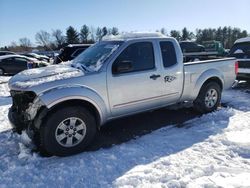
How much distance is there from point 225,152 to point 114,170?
1797 mm

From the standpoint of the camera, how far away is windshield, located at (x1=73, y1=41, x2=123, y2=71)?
4988 mm

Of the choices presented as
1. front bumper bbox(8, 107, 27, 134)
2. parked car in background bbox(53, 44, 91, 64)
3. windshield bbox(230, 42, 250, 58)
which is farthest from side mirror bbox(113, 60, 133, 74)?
parked car in background bbox(53, 44, 91, 64)

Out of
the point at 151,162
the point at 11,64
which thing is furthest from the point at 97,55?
the point at 11,64

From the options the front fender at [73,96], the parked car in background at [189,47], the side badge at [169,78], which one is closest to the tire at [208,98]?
the side badge at [169,78]

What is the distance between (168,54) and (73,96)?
2.31 meters

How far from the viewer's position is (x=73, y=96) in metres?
4.42

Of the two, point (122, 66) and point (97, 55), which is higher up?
point (97, 55)

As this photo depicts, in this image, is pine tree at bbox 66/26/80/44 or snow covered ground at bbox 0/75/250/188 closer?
snow covered ground at bbox 0/75/250/188

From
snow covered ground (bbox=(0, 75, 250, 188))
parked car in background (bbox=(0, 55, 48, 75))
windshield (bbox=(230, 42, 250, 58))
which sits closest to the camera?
snow covered ground (bbox=(0, 75, 250, 188))

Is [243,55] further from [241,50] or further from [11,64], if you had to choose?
[11,64]

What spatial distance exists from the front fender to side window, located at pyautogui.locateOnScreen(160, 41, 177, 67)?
1.67 m

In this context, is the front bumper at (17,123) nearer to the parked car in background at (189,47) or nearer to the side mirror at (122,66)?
the side mirror at (122,66)

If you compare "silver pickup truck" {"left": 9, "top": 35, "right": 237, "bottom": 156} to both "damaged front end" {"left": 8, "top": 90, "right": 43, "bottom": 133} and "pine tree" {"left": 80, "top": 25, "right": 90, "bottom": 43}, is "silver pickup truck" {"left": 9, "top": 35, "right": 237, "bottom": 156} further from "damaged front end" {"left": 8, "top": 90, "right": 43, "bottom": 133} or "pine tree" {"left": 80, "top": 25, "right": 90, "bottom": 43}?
"pine tree" {"left": 80, "top": 25, "right": 90, "bottom": 43}

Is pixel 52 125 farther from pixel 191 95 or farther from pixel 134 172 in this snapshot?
pixel 191 95
